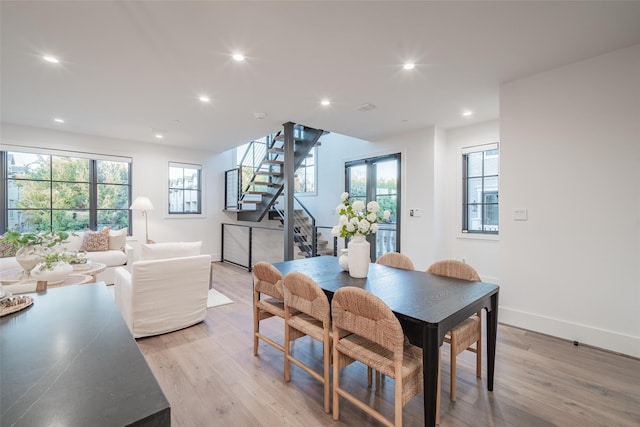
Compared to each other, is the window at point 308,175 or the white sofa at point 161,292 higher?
the window at point 308,175

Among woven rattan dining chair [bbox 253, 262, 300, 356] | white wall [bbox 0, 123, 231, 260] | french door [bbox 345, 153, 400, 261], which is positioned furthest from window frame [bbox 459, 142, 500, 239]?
white wall [bbox 0, 123, 231, 260]

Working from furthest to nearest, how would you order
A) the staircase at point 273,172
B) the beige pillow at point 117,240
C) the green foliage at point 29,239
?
1. the staircase at point 273,172
2. the beige pillow at point 117,240
3. the green foliage at point 29,239

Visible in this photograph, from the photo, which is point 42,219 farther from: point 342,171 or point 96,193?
point 342,171

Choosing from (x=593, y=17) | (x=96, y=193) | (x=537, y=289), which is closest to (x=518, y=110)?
(x=593, y=17)

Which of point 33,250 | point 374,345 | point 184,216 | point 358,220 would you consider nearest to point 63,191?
point 184,216

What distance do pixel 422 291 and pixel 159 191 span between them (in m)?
6.14

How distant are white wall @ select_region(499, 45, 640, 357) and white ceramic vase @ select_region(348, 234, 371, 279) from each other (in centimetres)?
201

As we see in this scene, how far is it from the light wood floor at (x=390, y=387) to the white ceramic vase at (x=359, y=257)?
0.80m

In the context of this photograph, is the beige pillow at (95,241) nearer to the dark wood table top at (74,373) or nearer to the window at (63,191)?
the window at (63,191)

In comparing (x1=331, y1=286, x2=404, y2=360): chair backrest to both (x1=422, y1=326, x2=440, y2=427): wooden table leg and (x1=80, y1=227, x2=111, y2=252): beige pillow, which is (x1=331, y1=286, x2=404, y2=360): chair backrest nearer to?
(x1=422, y1=326, x2=440, y2=427): wooden table leg

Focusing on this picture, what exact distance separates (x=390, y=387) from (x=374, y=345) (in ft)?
1.95

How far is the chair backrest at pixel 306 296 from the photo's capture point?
1838mm

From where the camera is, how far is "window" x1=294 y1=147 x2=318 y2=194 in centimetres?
693

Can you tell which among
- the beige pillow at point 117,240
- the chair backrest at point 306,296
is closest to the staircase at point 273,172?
the beige pillow at point 117,240
